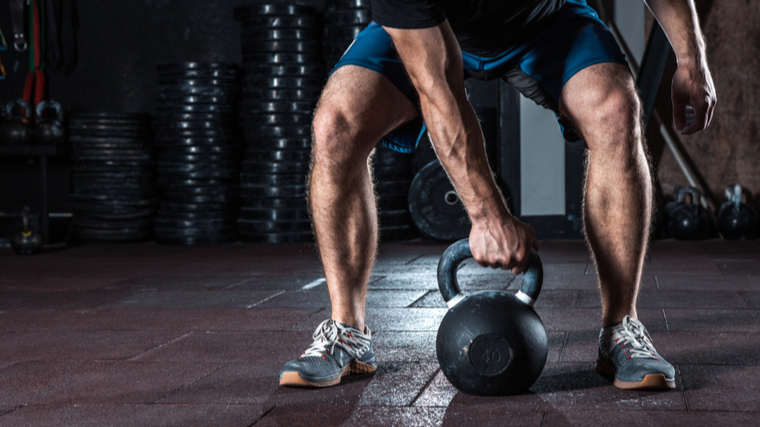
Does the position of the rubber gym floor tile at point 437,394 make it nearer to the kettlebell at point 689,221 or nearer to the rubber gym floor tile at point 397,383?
the rubber gym floor tile at point 397,383

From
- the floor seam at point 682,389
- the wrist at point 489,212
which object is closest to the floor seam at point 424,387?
the wrist at point 489,212

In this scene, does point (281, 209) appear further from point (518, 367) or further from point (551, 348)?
point (518, 367)

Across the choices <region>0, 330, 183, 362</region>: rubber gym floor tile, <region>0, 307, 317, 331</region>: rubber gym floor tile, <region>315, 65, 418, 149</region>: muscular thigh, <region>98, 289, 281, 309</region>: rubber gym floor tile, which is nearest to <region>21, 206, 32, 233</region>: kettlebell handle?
<region>98, 289, 281, 309</region>: rubber gym floor tile

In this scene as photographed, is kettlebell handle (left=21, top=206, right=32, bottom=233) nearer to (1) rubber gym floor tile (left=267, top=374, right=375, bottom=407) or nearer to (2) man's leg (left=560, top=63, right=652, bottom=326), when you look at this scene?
(1) rubber gym floor tile (left=267, top=374, right=375, bottom=407)

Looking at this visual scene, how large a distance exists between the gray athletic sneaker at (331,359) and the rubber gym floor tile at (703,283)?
65.1 inches

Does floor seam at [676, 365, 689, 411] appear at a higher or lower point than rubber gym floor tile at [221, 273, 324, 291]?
higher

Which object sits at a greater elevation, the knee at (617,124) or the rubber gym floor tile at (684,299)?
the knee at (617,124)

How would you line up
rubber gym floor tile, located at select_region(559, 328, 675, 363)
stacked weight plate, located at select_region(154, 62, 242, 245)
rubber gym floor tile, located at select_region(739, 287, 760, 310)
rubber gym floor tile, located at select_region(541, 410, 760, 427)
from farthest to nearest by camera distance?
stacked weight plate, located at select_region(154, 62, 242, 245), rubber gym floor tile, located at select_region(739, 287, 760, 310), rubber gym floor tile, located at select_region(559, 328, 675, 363), rubber gym floor tile, located at select_region(541, 410, 760, 427)

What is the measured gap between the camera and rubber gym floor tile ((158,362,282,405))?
56.6 inches

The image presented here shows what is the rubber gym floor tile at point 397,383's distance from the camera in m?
1.40

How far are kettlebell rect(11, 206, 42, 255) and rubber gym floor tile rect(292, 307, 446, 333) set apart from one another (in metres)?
3.20

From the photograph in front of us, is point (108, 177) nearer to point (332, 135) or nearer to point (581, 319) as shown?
point (581, 319)

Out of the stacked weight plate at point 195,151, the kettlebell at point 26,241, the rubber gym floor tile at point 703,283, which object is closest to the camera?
the rubber gym floor tile at point 703,283

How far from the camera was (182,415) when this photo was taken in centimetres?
134
